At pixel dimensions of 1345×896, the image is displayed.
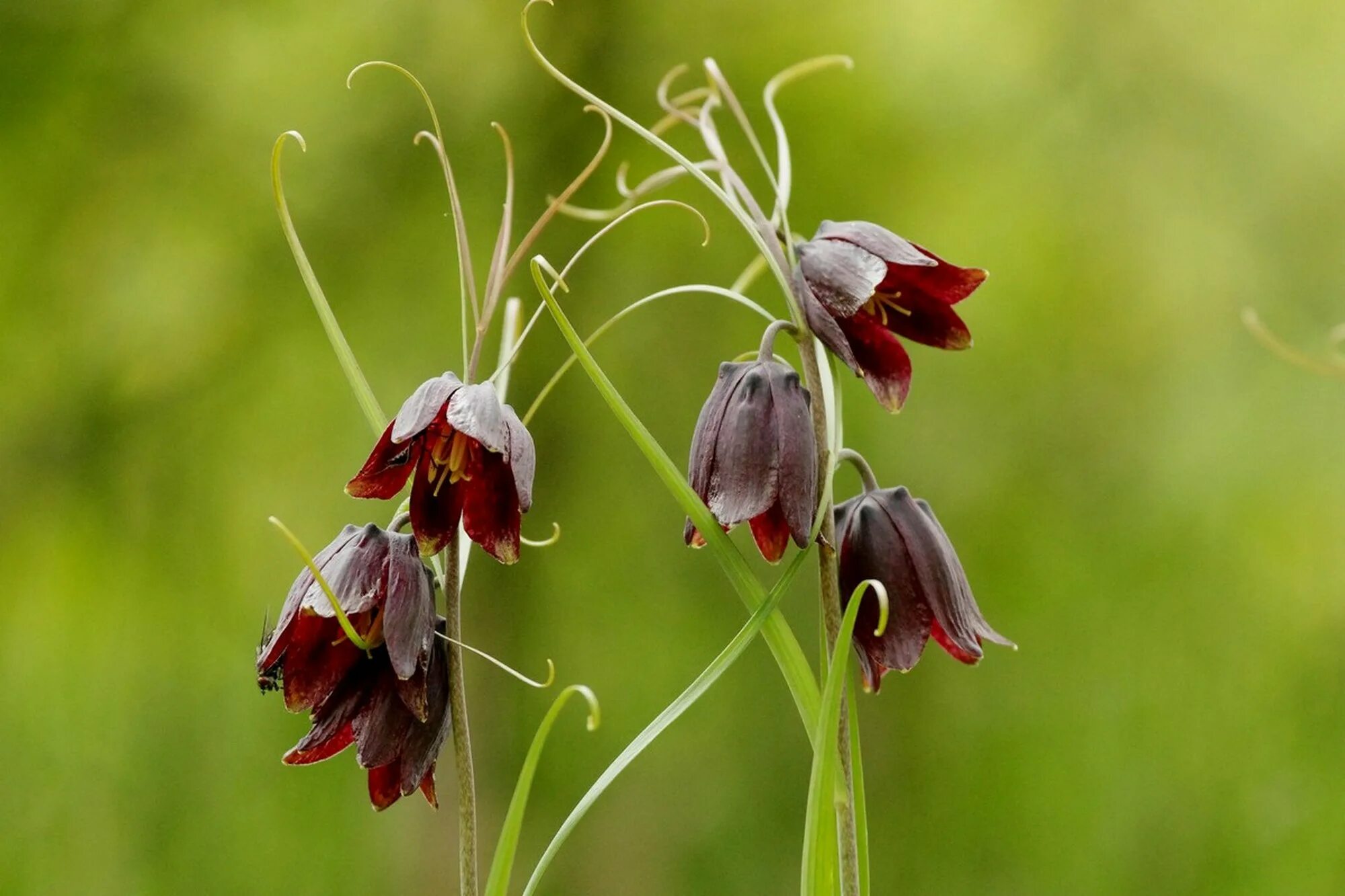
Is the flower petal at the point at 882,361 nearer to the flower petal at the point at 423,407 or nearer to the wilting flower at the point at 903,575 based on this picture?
the wilting flower at the point at 903,575

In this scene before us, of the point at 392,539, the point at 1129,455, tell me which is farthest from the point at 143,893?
the point at 1129,455

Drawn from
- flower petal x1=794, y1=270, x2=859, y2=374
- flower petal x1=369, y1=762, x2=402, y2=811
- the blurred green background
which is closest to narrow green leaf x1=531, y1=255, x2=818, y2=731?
flower petal x1=794, y1=270, x2=859, y2=374

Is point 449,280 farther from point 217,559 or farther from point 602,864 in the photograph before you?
point 602,864

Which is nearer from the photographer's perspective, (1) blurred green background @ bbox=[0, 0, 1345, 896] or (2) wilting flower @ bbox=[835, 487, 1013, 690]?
(2) wilting flower @ bbox=[835, 487, 1013, 690]

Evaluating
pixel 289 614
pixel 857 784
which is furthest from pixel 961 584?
pixel 289 614

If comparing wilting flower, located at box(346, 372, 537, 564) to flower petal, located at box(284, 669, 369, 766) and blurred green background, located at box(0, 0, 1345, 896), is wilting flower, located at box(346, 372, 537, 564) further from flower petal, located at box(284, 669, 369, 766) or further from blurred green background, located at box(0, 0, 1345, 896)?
blurred green background, located at box(0, 0, 1345, 896)

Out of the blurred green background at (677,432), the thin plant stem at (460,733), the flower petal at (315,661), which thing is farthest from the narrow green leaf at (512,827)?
the blurred green background at (677,432)
